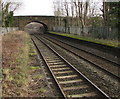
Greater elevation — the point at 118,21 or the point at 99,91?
the point at 118,21

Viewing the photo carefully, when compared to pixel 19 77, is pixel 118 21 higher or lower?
higher

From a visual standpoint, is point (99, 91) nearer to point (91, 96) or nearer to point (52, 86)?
point (91, 96)

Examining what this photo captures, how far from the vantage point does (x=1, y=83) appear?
5.88 metres

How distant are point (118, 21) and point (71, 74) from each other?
1328 cm

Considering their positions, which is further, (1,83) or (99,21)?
(99,21)

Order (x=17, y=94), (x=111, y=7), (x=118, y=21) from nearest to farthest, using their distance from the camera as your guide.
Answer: (x=17, y=94)
(x=118, y=21)
(x=111, y=7)

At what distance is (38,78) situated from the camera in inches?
277

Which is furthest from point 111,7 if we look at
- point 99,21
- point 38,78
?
point 38,78

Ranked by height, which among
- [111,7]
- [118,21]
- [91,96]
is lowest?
[91,96]

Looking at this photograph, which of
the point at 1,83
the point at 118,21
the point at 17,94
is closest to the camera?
the point at 17,94

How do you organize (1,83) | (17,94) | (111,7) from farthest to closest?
(111,7)
(1,83)
(17,94)

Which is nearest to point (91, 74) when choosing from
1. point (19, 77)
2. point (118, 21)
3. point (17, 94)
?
point (19, 77)

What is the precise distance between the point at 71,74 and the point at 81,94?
2.27m

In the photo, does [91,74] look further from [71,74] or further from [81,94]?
[81,94]
